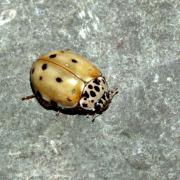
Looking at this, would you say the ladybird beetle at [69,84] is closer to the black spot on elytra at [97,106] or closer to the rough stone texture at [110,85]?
the black spot on elytra at [97,106]

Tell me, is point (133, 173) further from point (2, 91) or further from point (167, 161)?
point (2, 91)

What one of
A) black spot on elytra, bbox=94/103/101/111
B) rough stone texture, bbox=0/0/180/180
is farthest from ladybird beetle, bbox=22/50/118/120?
rough stone texture, bbox=0/0/180/180

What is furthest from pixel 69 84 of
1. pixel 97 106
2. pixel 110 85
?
pixel 110 85

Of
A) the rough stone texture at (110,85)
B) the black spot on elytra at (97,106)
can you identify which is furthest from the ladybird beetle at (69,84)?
the rough stone texture at (110,85)

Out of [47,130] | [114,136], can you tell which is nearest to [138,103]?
[114,136]

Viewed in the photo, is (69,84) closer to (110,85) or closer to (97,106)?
(97,106)

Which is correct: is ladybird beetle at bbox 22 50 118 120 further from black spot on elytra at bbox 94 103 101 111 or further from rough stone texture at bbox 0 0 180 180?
rough stone texture at bbox 0 0 180 180
